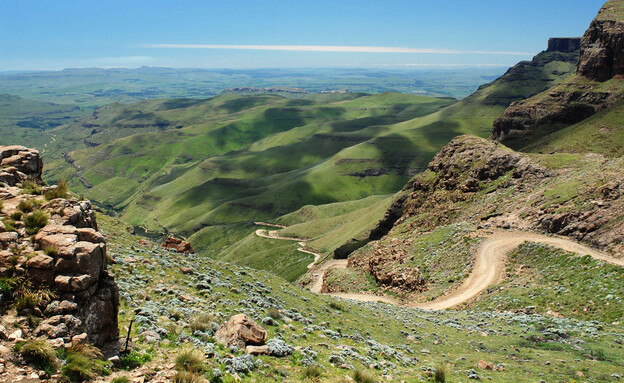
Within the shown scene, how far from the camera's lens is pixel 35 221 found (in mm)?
14758

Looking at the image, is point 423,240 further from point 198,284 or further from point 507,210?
point 198,284

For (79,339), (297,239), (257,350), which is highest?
(79,339)

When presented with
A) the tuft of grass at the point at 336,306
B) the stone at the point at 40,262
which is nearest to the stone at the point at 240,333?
the stone at the point at 40,262

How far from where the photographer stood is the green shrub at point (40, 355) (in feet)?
36.6

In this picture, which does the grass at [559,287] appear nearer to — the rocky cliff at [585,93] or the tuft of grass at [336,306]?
the tuft of grass at [336,306]

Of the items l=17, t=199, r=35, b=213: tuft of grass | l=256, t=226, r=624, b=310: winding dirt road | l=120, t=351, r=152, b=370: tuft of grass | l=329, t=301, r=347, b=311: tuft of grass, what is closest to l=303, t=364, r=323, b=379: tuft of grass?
l=120, t=351, r=152, b=370: tuft of grass

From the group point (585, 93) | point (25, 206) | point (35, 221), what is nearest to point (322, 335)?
point (35, 221)

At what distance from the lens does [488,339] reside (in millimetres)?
29453

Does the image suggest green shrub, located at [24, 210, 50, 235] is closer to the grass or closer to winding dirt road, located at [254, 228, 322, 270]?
the grass

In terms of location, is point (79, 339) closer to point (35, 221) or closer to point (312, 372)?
point (35, 221)

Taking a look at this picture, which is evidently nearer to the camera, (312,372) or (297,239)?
(312,372)

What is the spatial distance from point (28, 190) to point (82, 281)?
795 cm

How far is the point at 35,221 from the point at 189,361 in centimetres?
822

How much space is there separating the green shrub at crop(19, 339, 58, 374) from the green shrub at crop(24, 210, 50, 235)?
490cm
